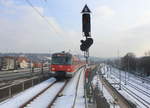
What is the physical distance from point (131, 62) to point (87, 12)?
96936mm

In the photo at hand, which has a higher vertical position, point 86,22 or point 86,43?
point 86,22

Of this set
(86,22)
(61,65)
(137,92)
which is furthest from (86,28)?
(137,92)

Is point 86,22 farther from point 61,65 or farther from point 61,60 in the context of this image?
point 61,60

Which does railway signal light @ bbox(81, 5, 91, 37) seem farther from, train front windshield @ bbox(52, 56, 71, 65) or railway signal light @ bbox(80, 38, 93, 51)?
train front windshield @ bbox(52, 56, 71, 65)

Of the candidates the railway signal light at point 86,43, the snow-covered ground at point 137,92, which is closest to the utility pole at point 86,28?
the railway signal light at point 86,43

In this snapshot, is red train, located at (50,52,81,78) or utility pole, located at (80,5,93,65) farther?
red train, located at (50,52,81,78)

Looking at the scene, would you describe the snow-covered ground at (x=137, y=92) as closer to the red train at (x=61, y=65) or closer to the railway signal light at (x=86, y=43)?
the red train at (x=61, y=65)

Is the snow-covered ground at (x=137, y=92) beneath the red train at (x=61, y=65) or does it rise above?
beneath

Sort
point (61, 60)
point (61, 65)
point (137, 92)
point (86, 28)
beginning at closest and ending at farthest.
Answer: point (86, 28), point (61, 65), point (61, 60), point (137, 92)

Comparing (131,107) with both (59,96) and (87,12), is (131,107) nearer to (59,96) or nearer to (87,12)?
(59,96)

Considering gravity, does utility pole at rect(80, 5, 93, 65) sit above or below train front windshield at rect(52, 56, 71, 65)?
above

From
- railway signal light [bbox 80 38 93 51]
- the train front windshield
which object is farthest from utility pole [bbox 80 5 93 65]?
the train front windshield

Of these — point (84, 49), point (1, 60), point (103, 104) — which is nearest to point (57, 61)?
point (103, 104)

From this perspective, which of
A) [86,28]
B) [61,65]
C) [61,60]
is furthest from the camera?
[61,60]
